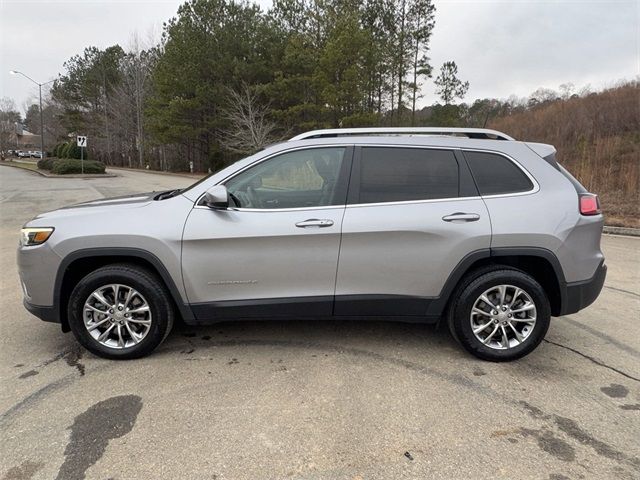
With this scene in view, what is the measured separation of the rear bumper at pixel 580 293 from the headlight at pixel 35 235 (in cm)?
411

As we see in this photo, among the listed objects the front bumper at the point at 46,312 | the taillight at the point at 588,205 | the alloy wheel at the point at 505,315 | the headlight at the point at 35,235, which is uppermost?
the taillight at the point at 588,205

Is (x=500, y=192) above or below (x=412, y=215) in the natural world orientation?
above

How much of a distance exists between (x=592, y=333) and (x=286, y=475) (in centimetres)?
339

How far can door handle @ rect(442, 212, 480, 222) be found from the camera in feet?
11.2

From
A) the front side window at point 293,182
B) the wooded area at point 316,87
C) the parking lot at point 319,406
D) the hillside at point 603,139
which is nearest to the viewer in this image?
the parking lot at point 319,406

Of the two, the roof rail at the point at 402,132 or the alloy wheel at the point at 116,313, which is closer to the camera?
the alloy wheel at the point at 116,313

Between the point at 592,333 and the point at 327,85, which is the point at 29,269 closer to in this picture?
the point at 592,333

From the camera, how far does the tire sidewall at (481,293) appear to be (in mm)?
3490

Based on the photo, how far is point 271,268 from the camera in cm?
342

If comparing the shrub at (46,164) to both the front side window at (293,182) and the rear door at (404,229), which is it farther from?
the rear door at (404,229)

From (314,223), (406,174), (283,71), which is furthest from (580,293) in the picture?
(283,71)

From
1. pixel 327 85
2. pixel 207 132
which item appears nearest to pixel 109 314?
pixel 327 85

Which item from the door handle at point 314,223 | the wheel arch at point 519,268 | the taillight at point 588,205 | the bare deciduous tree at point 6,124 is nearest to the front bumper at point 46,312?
the door handle at point 314,223

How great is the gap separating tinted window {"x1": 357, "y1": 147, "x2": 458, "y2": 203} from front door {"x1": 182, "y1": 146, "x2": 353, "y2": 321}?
0.18 meters
